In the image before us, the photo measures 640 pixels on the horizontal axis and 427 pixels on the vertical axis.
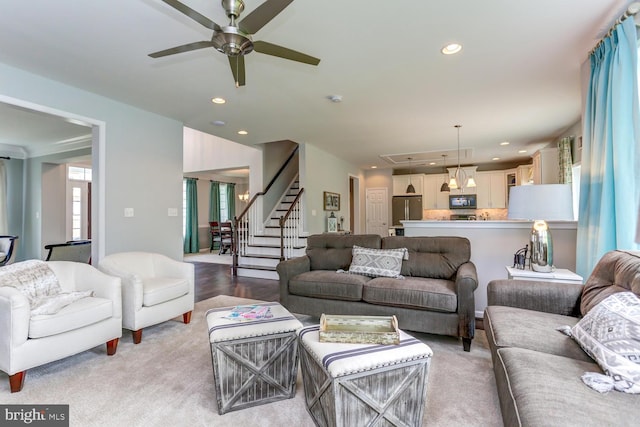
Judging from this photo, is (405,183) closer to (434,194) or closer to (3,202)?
(434,194)

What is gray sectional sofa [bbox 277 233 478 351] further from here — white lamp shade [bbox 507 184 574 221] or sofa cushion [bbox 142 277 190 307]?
sofa cushion [bbox 142 277 190 307]

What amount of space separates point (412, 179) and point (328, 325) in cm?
809

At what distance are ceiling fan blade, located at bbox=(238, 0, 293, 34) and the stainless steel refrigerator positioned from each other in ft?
25.8

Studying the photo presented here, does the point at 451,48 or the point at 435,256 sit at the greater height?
the point at 451,48

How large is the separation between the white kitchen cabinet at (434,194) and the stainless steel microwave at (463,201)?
0.14m

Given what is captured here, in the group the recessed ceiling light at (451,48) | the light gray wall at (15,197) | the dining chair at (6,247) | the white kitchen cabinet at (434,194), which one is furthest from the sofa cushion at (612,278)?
the light gray wall at (15,197)

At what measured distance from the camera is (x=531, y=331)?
1715 millimetres

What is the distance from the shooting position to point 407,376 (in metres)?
1.52

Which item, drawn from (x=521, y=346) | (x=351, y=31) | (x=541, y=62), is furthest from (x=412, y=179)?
(x=521, y=346)

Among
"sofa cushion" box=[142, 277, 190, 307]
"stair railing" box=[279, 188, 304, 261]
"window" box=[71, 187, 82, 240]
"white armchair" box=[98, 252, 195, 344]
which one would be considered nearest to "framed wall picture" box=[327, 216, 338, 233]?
"stair railing" box=[279, 188, 304, 261]

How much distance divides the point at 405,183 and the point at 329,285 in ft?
22.7

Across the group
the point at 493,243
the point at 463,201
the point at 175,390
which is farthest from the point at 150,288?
the point at 463,201

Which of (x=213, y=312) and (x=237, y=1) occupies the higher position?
(x=237, y=1)

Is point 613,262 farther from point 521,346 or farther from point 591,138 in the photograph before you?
point 591,138
